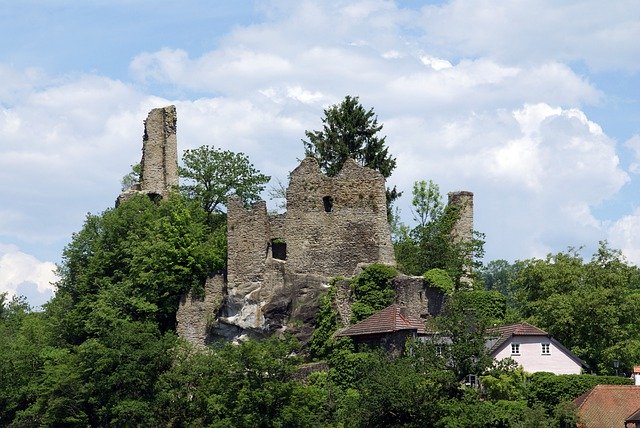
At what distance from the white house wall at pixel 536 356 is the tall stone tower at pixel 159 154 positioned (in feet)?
77.5

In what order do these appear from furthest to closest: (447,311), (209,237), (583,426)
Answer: (209,237)
(447,311)
(583,426)

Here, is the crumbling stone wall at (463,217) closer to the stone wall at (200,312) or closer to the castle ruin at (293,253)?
the castle ruin at (293,253)

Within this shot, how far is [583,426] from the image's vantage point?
60750 millimetres

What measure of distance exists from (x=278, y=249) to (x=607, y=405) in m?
18.9

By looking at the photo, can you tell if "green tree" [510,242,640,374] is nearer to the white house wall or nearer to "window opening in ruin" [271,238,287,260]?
the white house wall

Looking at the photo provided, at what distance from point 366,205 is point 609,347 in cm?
1313

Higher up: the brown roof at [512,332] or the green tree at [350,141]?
the green tree at [350,141]

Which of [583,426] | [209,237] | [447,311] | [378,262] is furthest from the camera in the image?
[209,237]

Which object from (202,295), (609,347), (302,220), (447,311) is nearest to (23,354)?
(202,295)

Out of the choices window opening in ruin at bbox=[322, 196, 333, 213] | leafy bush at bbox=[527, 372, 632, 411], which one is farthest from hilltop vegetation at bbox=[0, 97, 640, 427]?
window opening in ruin at bbox=[322, 196, 333, 213]

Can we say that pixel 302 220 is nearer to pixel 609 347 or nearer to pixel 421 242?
pixel 421 242

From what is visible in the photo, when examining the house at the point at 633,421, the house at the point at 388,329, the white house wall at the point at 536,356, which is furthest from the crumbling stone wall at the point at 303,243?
the house at the point at 633,421

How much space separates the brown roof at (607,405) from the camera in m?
61.3

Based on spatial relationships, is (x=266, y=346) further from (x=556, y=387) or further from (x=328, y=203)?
(x=556, y=387)
